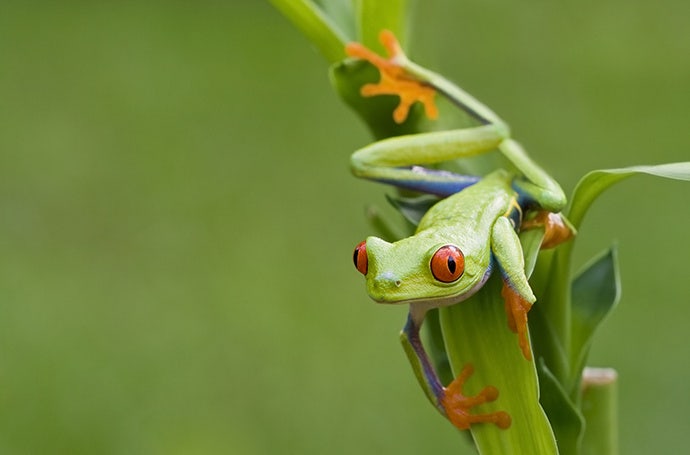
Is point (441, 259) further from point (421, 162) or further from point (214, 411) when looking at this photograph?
point (214, 411)

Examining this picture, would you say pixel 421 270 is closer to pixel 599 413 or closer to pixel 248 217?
pixel 599 413

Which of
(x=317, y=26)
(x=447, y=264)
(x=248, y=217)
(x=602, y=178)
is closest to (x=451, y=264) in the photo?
(x=447, y=264)

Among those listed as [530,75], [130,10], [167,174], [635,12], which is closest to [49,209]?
[167,174]

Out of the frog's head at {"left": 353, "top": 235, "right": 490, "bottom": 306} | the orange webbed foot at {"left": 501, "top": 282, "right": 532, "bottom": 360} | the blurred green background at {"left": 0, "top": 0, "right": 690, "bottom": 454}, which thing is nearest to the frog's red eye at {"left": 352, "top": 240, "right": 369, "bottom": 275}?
the frog's head at {"left": 353, "top": 235, "right": 490, "bottom": 306}

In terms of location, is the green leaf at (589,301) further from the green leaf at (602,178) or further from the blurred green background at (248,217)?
the blurred green background at (248,217)

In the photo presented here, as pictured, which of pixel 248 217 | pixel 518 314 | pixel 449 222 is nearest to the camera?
pixel 518 314

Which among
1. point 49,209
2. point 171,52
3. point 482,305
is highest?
point 171,52
